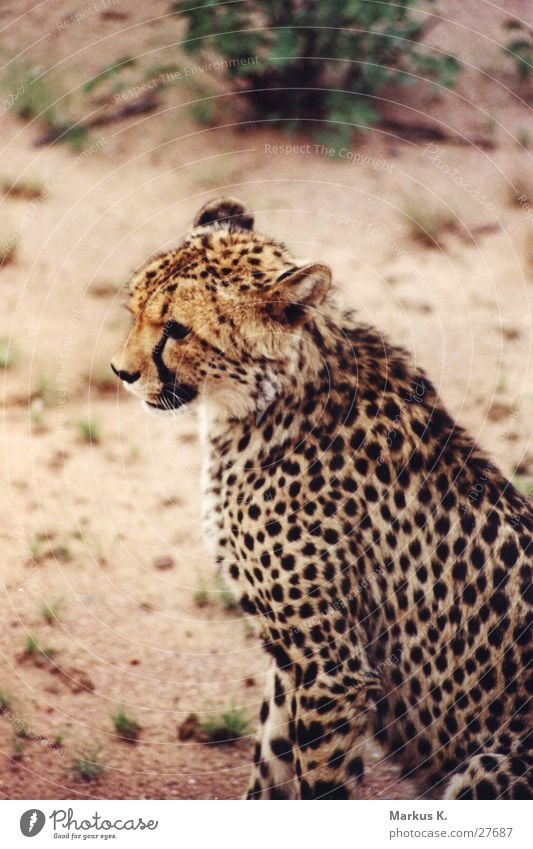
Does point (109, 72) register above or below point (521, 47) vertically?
below

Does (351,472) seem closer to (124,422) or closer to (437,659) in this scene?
(437,659)

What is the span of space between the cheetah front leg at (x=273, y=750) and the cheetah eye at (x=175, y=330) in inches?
34.6

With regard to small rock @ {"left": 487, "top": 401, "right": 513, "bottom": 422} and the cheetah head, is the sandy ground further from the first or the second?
the cheetah head

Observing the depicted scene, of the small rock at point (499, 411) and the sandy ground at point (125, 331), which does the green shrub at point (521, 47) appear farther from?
the small rock at point (499, 411)

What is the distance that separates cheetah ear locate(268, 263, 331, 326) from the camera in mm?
2600

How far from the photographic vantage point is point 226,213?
9.94 ft

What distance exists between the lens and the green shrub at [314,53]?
5512mm

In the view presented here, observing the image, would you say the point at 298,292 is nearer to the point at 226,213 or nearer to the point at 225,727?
the point at 226,213

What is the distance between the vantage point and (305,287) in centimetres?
263

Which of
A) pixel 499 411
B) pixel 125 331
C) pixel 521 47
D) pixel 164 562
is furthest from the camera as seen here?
pixel 521 47

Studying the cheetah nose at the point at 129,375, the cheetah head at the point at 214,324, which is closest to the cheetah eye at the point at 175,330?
the cheetah head at the point at 214,324

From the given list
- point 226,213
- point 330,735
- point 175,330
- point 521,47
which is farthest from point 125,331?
point 521,47

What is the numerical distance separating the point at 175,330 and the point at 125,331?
82.2 inches

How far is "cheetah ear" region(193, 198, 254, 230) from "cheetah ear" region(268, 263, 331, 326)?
0.41 metres
